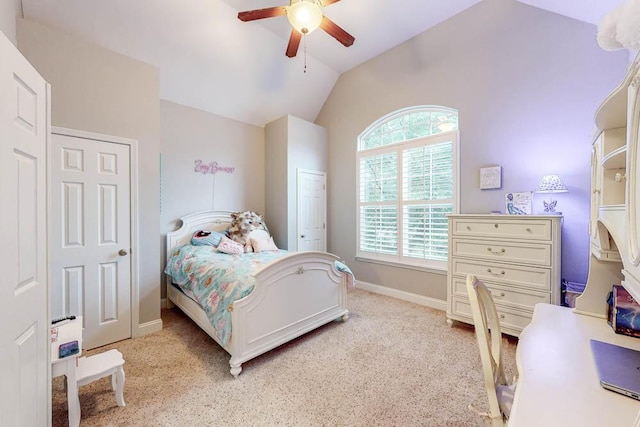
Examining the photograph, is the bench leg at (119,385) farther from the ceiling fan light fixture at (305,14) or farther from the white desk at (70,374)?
the ceiling fan light fixture at (305,14)

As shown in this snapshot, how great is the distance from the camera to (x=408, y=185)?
11.7ft

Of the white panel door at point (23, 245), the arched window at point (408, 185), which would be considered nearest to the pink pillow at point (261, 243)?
the arched window at point (408, 185)

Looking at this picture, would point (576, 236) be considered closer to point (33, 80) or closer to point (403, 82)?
point (403, 82)

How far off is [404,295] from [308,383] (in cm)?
214

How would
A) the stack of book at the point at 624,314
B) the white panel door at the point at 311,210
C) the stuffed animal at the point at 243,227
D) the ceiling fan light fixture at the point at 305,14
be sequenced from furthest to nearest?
the white panel door at the point at 311,210 → the stuffed animal at the point at 243,227 → the ceiling fan light fixture at the point at 305,14 → the stack of book at the point at 624,314

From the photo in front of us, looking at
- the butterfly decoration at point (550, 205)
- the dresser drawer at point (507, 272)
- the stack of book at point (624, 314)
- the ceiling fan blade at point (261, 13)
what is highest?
the ceiling fan blade at point (261, 13)

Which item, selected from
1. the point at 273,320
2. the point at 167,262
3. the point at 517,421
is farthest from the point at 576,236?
the point at 167,262

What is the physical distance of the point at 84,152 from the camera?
2.36 metres

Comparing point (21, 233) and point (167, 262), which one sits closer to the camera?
point (21, 233)

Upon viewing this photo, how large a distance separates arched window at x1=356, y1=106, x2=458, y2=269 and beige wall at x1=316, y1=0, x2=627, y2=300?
0.50 ft

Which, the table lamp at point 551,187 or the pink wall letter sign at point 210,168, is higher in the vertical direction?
the pink wall letter sign at point 210,168

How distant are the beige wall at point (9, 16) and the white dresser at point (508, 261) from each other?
3.91 metres

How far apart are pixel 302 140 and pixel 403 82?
171 centimetres

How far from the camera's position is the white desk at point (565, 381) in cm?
69
